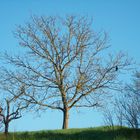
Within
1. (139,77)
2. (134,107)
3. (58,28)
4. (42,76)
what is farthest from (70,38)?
(134,107)

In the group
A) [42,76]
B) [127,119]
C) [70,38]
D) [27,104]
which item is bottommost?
[127,119]

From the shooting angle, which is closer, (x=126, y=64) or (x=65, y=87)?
(x=65, y=87)

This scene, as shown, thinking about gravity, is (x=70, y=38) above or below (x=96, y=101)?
above

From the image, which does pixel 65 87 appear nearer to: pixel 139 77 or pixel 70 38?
pixel 70 38

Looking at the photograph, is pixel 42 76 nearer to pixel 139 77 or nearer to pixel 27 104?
pixel 27 104

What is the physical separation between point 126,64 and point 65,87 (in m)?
5.71

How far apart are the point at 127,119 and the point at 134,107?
0.44m

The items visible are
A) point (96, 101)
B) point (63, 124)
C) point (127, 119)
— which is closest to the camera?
point (127, 119)

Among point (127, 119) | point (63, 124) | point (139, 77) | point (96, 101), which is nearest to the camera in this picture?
point (127, 119)

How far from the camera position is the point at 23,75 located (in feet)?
105

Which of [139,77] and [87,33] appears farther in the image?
[87,33]

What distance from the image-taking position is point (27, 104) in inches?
1230

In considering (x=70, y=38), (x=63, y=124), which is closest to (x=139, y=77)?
(x=63, y=124)

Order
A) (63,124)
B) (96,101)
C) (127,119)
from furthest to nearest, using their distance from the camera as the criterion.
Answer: (96,101)
(63,124)
(127,119)
